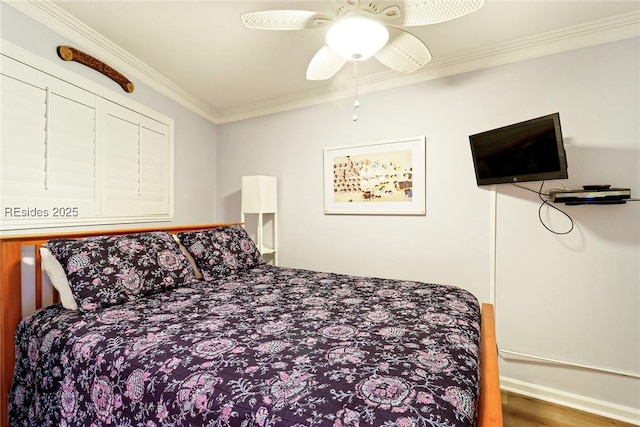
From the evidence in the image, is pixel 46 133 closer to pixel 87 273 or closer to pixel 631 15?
pixel 87 273

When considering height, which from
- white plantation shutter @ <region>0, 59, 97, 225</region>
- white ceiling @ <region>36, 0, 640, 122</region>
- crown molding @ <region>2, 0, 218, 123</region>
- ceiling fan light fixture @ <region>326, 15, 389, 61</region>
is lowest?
white plantation shutter @ <region>0, 59, 97, 225</region>

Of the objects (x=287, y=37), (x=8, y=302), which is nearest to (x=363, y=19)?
(x=287, y=37)

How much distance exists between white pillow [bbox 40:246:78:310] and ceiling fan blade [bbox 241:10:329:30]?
1.58 metres

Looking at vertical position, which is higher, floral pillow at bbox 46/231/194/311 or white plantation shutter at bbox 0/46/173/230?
white plantation shutter at bbox 0/46/173/230

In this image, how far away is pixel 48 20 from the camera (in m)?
1.78

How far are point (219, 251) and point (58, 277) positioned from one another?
3.06ft

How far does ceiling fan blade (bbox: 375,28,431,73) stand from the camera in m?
1.62

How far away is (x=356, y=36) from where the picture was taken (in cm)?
145

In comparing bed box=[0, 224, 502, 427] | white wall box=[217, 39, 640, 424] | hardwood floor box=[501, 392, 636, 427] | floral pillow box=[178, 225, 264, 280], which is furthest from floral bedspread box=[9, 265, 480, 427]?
hardwood floor box=[501, 392, 636, 427]

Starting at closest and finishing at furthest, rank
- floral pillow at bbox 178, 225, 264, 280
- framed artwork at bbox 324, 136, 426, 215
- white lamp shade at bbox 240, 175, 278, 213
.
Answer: floral pillow at bbox 178, 225, 264, 280, framed artwork at bbox 324, 136, 426, 215, white lamp shade at bbox 240, 175, 278, 213

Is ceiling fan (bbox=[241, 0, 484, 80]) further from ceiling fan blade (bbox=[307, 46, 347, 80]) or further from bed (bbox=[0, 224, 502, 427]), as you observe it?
bed (bbox=[0, 224, 502, 427])

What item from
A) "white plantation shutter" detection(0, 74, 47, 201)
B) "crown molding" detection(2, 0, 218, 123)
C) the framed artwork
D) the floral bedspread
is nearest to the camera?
the floral bedspread

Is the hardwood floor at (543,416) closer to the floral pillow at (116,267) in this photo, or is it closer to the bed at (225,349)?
the bed at (225,349)

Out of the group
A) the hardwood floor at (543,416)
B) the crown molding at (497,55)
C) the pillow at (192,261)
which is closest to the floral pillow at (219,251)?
the pillow at (192,261)
